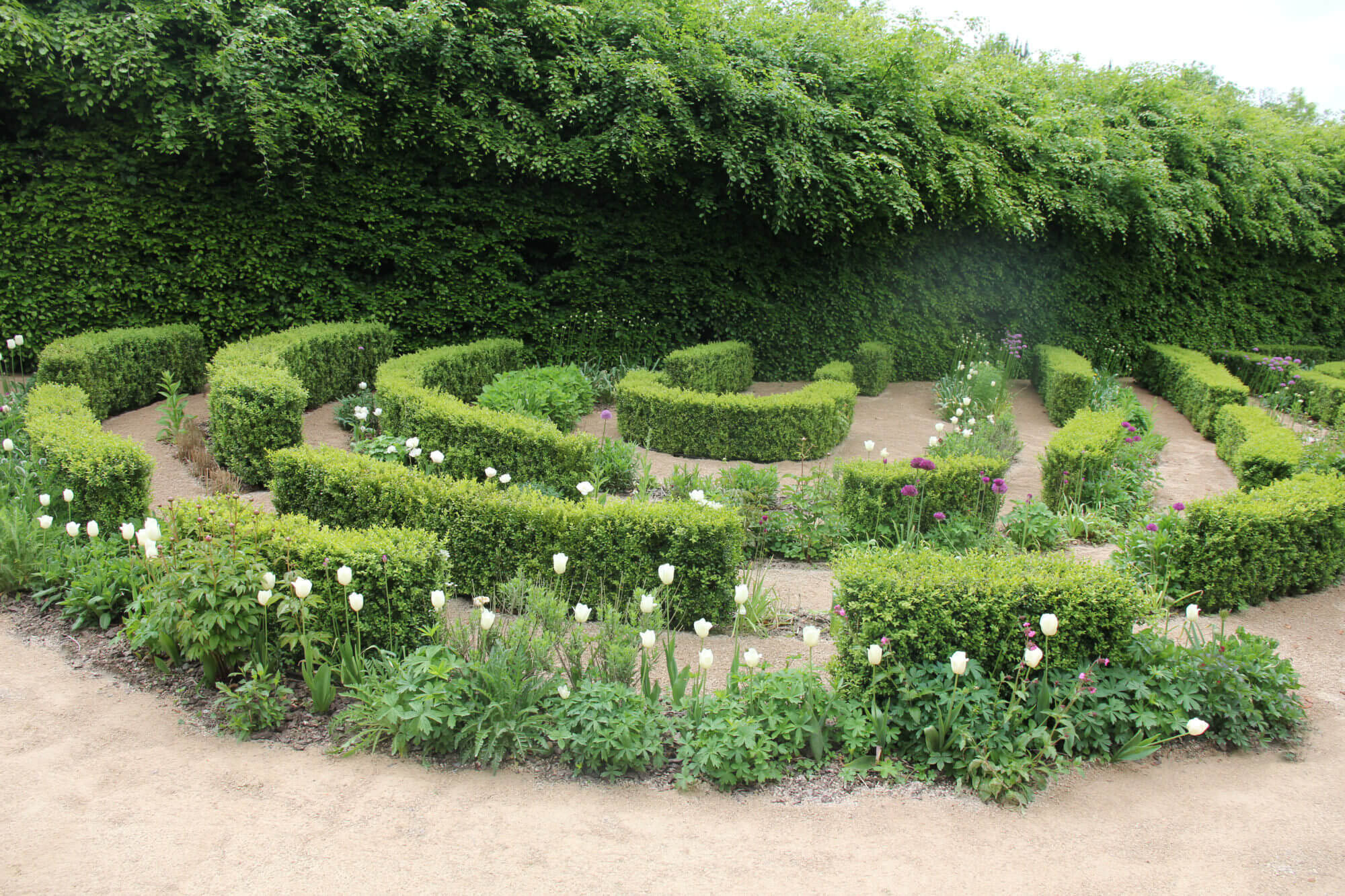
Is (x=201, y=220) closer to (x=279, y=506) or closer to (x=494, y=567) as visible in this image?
(x=279, y=506)

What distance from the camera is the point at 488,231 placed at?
11992mm

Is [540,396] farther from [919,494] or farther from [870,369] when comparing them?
[870,369]

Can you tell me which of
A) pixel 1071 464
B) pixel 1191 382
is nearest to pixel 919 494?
pixel 1071 464

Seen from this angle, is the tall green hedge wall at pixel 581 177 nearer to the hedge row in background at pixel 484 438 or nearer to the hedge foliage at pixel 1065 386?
the hedge foliage at pixel 1065 386

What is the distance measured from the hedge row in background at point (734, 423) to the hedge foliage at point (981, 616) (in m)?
5.18

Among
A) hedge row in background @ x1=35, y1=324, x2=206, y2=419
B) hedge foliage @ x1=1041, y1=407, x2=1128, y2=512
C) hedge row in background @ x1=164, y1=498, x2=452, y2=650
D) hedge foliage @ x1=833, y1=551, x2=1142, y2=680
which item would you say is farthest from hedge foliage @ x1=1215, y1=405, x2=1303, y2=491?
hedge row in background @ x1=35, y1=324, x2=206, y2=419

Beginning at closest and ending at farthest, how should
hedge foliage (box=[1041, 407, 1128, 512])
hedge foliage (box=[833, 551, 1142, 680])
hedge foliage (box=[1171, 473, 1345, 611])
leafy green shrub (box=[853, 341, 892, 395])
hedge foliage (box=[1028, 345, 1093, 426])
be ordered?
1. hedge foliage (box=[833, 551, 1142, 680])
2. hedge foliage (box=[1171, 473, 1345, 611])
3. hedge foliage (box=[1041, 407, 1128, 512])
4. hedge foliage (box=[1028, 345, 1093, 426])
5. leafy green shrub (box=[853, 341, 892, 395])

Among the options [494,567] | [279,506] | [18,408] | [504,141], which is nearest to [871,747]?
[494,567]

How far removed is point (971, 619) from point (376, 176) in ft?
33.8

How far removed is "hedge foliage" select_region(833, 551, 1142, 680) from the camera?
3.84 metres

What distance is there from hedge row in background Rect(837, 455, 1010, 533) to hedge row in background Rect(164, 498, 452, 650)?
11.2 ft

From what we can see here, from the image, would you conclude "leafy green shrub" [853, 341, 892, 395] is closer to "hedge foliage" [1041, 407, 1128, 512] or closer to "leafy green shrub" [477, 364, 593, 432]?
"leafy green shrub" [477, 364, 593, 432]

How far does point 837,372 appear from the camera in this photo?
12281mm

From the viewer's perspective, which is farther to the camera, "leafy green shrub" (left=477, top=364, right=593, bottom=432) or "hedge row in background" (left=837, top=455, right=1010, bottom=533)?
"leafy green shrub" (left=477, top=364, right=593, bottom=432)
